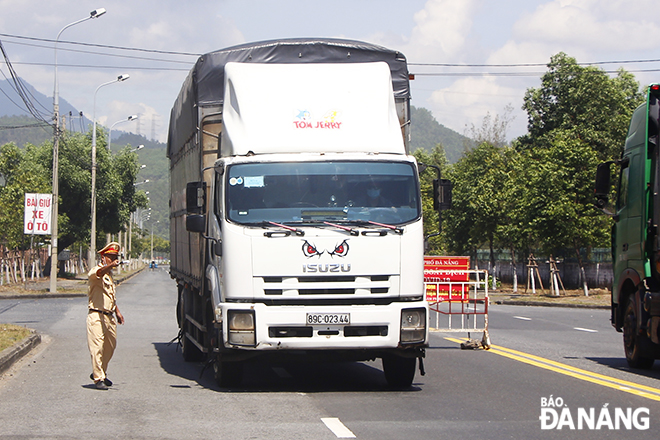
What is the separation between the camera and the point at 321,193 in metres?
9.61

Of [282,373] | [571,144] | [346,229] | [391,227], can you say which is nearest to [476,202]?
[571,144]

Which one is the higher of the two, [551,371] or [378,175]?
[378,175]

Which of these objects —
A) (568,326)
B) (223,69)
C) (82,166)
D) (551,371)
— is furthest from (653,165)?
(82,166)

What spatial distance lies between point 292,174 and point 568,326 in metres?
13.3

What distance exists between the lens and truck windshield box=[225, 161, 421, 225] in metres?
9.48

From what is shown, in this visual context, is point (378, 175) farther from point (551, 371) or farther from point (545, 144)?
point (545, 144)

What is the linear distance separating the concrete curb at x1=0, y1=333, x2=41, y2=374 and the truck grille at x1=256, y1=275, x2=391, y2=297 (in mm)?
4543

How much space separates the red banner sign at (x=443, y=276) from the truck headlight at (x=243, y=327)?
6707mm

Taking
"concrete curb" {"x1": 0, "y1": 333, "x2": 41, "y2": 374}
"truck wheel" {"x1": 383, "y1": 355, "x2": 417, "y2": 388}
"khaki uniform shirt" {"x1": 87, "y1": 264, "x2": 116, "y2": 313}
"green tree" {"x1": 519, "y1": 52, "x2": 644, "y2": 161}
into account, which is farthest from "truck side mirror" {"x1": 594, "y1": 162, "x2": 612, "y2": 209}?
"green tree" {"x1": 519, "y1": 52, "x2": 644, "y2": 161}

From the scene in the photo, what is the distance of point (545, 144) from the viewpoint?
57.0 metres

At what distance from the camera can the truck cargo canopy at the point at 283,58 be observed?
10.8 m

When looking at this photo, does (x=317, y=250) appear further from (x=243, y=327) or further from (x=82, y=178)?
(x=82, y=178)

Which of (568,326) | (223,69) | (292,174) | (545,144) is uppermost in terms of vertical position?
(545,144)

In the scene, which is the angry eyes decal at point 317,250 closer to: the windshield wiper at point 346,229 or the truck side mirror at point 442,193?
the windshield wiper at point 346,229
